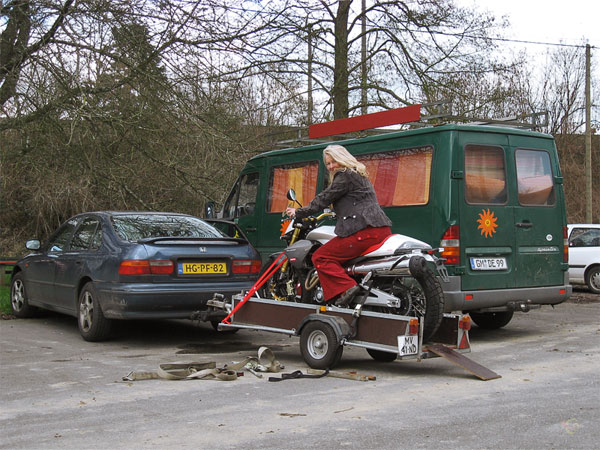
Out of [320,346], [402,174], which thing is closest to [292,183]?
[402,174]

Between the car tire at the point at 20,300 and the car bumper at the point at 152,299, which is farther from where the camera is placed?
the car tire at the point at 20,300

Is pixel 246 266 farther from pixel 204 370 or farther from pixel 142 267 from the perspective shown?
pixel 204 370

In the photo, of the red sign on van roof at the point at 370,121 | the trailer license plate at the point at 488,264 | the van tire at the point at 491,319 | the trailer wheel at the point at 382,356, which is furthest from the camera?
the van tire at the point at 491,319

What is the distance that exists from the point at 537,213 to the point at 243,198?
483cm

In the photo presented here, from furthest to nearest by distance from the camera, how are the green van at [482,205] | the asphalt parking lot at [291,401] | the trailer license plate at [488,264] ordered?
1. the trailer license plate at [488,264]
2. the green van at [482,205]
3. the asphalt parking lot at [291,401]

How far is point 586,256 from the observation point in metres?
16.0

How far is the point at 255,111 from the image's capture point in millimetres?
14961

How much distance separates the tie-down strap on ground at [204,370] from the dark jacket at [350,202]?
137 centimetres

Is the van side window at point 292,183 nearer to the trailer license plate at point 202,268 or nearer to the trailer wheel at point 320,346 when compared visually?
the trailer license plate at point 202,268

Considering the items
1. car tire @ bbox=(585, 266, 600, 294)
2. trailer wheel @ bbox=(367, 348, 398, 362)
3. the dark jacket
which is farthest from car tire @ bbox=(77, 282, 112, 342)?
car tire @ bbox=(585, 266, 600, 294)

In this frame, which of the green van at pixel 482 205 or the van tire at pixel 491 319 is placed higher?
the green van at pixel 482 205

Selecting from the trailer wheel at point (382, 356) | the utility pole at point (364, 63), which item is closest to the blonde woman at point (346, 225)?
the trailer wheel at point (382, 356)

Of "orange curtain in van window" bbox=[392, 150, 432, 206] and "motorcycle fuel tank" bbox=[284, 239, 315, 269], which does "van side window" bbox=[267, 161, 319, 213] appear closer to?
"orange curtain in van window" bbox=[392, 150, 432, 206]

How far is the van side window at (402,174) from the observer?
878cm
